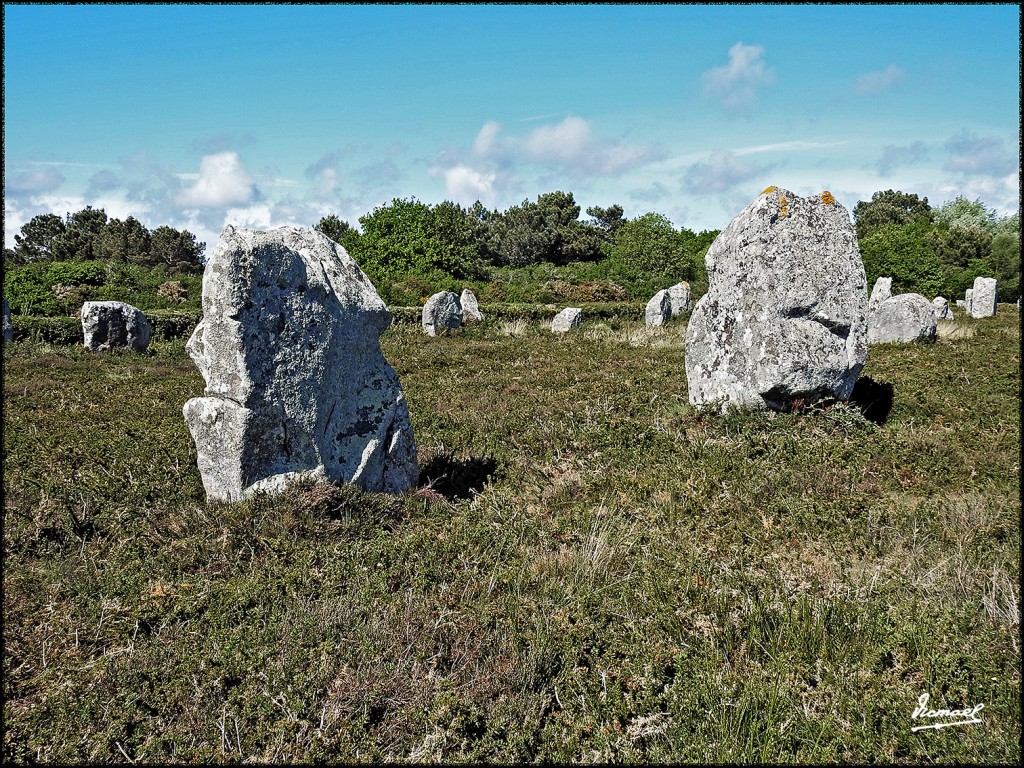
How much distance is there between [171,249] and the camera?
57812 millimetres

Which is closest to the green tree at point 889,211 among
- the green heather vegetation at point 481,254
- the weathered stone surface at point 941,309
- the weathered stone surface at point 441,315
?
the green heather vegetation at point 481,254

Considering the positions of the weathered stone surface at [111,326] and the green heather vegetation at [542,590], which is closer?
the green heather vegetation at [542,590]

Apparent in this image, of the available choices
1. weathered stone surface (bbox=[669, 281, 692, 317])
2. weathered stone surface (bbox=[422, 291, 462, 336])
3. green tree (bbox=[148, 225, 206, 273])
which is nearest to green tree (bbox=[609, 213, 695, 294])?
weathered stone surface (bbox=[669, 281, 692, 317])

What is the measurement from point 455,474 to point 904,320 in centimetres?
1616

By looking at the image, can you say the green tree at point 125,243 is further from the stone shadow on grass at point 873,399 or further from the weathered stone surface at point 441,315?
the stone shadow on grass at point 873,399

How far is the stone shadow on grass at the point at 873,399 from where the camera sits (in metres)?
9.47

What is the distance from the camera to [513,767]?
11.2 feet

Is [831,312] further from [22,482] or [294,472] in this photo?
[22,482]

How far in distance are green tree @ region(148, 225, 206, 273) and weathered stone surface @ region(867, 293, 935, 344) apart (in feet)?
178

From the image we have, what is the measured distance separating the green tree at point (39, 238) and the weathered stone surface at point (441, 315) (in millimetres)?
49933

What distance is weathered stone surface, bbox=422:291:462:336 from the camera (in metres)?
23.1

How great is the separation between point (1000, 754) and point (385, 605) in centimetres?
363

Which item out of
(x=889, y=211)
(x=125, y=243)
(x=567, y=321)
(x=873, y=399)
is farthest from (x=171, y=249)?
(x=889, y=211)

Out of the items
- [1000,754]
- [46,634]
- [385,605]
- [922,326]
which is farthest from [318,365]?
[922,326]
